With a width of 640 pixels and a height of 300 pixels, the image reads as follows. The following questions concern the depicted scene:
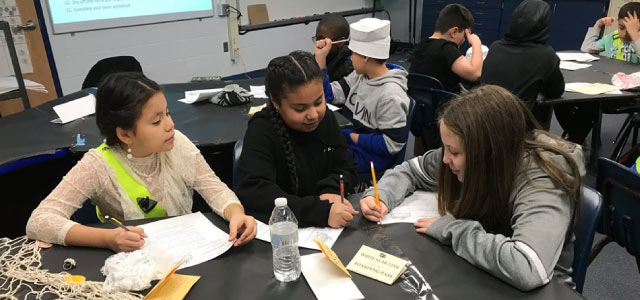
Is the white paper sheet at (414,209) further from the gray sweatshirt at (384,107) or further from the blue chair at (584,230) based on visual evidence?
the gray sweatshirt at (384,107)

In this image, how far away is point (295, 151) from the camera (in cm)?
155

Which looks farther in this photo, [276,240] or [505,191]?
[505,191]

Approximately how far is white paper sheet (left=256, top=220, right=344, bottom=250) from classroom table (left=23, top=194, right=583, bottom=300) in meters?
0.02

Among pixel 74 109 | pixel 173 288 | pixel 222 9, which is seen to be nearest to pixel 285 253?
pixel 173 288

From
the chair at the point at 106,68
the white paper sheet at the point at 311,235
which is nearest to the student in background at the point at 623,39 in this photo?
the white paper sheet at the point at 311,235

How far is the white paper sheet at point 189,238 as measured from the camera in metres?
1.13

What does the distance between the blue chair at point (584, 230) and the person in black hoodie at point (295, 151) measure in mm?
615

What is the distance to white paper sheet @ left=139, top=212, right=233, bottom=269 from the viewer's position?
113 centimetres

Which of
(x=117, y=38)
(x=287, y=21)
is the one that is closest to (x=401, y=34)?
(x=287, y=21)

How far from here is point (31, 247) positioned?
116cm

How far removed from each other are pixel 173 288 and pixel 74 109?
178cm

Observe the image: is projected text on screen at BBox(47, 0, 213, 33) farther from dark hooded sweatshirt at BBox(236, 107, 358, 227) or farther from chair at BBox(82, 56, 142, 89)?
dark hooded sweatshirt at BBox(236, 107, 358, 227)

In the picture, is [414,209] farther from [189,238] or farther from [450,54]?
[450,54]

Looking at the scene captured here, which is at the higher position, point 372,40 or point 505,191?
point 372,40
